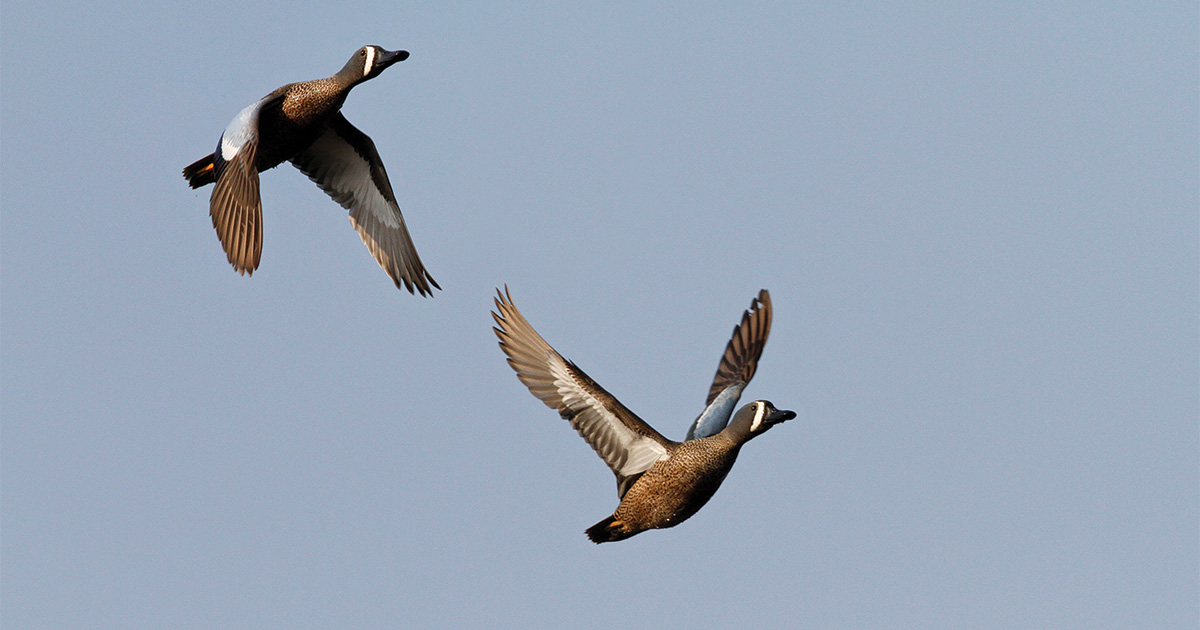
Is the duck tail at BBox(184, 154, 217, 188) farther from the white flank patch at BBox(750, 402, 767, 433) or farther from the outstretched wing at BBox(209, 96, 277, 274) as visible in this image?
the white flank patch at BBox(750, 402, 767, 433)

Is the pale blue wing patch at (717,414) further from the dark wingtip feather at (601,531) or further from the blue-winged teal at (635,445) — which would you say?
the dark wingtip feather at (601,531)

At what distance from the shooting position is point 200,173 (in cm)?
1512

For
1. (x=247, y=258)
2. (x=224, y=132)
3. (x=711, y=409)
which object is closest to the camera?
(x=247, y=258)

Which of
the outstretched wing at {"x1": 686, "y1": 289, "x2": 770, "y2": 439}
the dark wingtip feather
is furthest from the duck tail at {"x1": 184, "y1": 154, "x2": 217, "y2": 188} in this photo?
the outstretched wing at {"x1": 686, "y1": 289, "x2": 770, "y2": 439}

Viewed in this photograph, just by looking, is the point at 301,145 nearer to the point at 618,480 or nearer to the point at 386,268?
the point at 386,268

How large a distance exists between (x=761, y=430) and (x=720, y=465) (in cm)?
50

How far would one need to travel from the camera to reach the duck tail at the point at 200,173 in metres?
15.1

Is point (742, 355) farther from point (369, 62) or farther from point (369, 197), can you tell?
point (369, 62)

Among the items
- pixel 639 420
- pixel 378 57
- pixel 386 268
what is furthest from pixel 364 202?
pixel 639 420

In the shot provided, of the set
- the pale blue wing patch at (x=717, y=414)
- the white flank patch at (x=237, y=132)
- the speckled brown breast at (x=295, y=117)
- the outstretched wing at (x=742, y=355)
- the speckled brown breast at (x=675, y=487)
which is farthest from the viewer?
the outstretched wing at (x=742, y=355)

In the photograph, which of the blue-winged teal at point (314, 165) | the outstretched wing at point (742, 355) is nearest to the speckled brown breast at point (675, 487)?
the outstretched wing at point (742, 355)

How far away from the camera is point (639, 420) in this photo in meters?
14.0

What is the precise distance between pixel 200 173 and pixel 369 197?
8.43 ft

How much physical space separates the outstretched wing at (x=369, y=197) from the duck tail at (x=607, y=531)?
4.35 m
